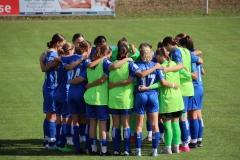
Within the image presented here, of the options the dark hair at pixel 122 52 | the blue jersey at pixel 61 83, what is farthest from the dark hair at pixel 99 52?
the blue jersey at pixel 61 83

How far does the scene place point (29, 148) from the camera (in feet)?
39.1

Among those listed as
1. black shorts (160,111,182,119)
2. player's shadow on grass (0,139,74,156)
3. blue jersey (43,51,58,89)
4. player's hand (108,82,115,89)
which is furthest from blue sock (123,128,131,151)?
blue jersey (43,51,58,89)

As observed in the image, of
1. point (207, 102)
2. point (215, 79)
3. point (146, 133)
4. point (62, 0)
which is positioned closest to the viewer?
point (146, 133)

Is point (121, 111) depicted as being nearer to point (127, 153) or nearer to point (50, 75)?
point (127, 153)

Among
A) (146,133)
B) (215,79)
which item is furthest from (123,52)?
(215,79)

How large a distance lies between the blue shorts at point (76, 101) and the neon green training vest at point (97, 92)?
157 mm

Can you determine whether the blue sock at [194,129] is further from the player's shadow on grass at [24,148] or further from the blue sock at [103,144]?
the player's shadow on grass at [24,148]

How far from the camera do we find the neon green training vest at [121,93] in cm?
1070

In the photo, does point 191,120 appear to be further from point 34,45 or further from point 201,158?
point 34,45

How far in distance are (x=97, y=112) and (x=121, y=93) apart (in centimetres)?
58

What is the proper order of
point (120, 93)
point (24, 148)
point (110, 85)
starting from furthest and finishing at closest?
point (24, 148) → point (110, 85) → point (120, 93)

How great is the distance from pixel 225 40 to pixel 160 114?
16.2m

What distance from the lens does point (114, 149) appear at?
11.0 m

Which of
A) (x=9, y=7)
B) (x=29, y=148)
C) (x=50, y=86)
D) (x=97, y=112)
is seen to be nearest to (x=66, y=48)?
(x=50, y=86)
